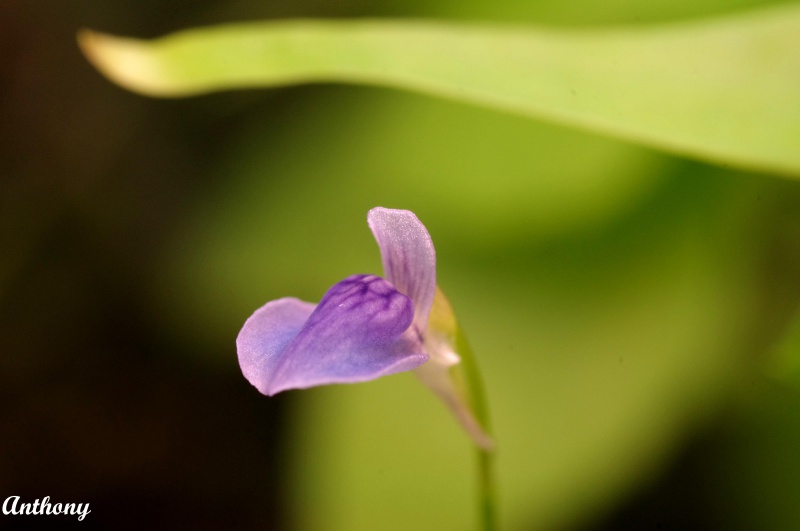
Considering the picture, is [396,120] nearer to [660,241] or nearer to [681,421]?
[660,241]

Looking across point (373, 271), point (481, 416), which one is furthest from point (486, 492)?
point (373, 271)

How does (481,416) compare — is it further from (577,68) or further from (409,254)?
(577,68)

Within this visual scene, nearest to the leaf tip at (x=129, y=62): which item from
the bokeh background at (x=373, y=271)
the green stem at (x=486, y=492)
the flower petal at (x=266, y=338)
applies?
the flower petal at (x=266, y=338)

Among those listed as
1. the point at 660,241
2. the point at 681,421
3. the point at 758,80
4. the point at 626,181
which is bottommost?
the point at 681,421

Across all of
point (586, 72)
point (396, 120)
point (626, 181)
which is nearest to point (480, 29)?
point (586, 72)

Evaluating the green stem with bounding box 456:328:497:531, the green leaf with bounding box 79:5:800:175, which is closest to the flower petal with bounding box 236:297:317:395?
the green stem with bounding box 456:328:497:531
